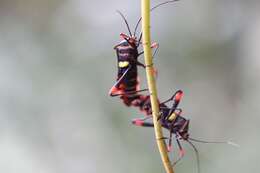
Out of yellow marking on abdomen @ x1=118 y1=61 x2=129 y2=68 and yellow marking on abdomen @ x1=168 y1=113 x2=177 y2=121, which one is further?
yellow marking on abdomen @ x1=168 y1=113 x2=177 y2=121

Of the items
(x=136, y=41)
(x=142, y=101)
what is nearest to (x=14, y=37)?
(x=142, y=101)

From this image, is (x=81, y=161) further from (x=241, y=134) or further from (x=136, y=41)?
(x=136, y=41)

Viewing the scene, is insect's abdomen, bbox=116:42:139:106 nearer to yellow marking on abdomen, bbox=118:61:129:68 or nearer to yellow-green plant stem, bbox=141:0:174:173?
yellow marking on abdomen, bbox=118:61:129:68

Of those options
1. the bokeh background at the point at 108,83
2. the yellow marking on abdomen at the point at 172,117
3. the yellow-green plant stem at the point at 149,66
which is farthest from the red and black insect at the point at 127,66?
the bokeh background at the point at 108,83

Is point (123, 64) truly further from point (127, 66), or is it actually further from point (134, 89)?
point (134, 89)

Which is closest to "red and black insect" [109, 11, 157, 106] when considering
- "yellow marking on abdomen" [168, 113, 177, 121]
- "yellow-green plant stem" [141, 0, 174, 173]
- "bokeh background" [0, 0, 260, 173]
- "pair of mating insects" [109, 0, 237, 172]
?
"pair of mating insects" [109, 0, 237, 172]

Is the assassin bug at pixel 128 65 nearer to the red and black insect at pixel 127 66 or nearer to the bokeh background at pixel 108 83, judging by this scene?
the red and black insect at pixel 127 66

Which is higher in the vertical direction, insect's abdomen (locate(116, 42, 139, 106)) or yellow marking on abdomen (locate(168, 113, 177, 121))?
insect's abdomen (locate(116, 42, 139, 106))
